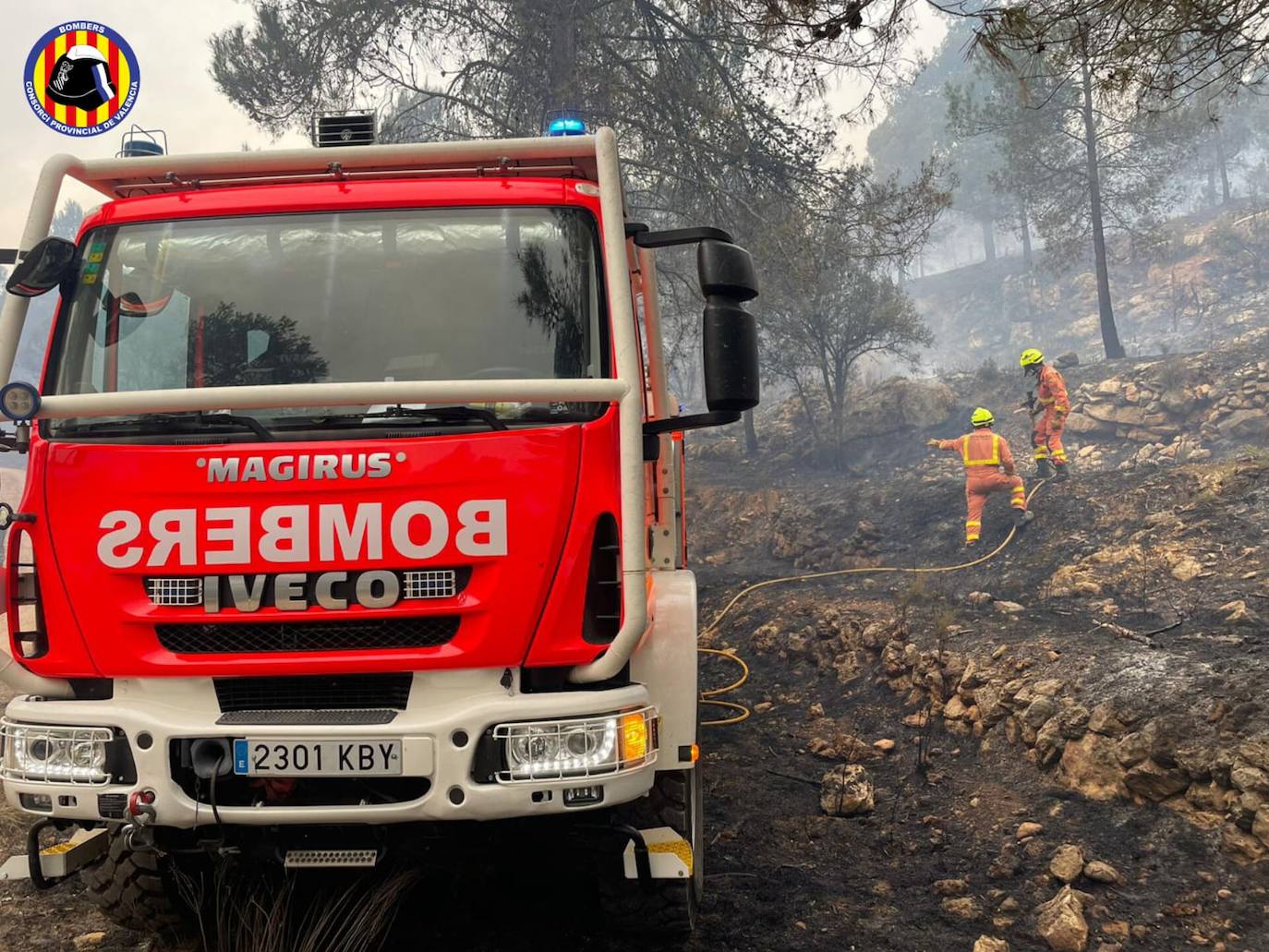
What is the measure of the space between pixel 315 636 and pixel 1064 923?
2733 mm

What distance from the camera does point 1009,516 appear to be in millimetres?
12000

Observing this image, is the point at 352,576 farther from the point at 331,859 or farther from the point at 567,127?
the point at 567,127

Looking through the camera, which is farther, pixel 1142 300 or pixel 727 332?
pixel 1142 300

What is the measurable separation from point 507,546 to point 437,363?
26.9 inches

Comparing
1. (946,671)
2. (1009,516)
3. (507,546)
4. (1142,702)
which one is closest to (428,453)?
(507,546)

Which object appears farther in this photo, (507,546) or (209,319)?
(209,319)

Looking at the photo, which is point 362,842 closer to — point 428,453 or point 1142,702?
point 428,453

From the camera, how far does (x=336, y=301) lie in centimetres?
330

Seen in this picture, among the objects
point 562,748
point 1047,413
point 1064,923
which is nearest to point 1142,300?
point 1047,413

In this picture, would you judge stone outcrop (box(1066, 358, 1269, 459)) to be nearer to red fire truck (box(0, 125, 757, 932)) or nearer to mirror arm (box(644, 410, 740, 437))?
mirror arm (box(644, 410, 740, 437))

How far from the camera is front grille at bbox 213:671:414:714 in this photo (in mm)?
2953

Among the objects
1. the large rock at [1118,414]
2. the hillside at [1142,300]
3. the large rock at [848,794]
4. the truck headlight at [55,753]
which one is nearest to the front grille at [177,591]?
the truck headlight at [55,753]

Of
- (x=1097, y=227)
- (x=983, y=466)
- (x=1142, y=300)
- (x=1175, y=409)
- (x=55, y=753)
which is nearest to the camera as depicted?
(x=55, y=753)

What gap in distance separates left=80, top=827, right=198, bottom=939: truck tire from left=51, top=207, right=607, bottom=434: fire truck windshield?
1.56 meters
